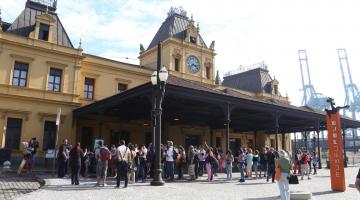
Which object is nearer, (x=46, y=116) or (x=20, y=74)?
(x=20, y=74)

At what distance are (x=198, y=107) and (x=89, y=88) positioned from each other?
11.0 m

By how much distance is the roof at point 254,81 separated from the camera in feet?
151

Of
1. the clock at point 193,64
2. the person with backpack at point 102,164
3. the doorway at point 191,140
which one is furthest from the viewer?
the clock at point 193,64

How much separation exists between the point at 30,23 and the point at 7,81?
593 centimetres

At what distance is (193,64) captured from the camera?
37.3 meters

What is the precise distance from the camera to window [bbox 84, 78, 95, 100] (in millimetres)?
29092

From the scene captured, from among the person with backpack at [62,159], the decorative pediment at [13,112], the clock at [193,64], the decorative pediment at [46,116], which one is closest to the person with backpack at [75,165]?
the person with backpack at [62,159]

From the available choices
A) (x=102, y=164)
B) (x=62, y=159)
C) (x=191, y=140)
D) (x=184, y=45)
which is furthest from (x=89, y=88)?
(x=102, y=164)

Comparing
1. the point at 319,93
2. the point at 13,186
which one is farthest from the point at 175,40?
the point at 319,93

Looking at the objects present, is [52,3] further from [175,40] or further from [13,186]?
[13,186]

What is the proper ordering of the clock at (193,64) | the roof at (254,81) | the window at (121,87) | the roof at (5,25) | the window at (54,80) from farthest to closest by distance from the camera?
the roof at (254,81), the clock at (193,64), the window at (121,87), the roof at (5,25), the window at (54,80)

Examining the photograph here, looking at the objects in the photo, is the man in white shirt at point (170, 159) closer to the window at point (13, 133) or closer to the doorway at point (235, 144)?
the window at point (13, 133)

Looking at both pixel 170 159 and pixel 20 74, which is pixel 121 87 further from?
pixel 170 159

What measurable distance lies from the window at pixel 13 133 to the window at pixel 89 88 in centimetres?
596
